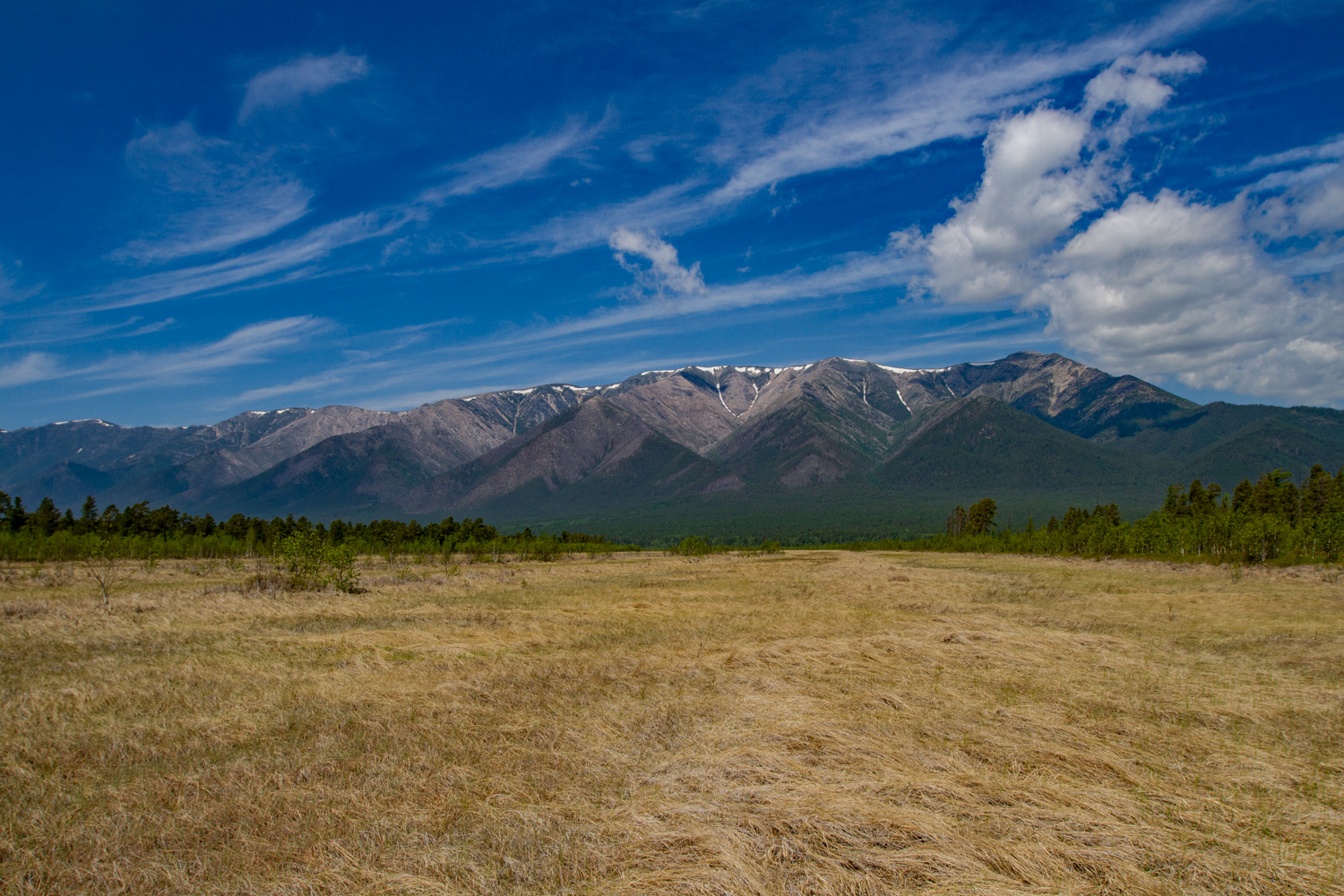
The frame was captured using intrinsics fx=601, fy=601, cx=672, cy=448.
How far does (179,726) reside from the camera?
10.8m

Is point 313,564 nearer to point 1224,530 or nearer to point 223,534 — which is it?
point 223,534

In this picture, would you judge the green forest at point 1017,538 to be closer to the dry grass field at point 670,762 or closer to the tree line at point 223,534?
the tree line at point 223,534

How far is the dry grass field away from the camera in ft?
20.3

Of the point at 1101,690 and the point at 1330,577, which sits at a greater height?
the point at 1101,690

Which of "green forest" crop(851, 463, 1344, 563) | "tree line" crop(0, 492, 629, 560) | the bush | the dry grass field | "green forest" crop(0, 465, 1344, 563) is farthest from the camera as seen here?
"tree line" crop(0, 492, 629, 560)

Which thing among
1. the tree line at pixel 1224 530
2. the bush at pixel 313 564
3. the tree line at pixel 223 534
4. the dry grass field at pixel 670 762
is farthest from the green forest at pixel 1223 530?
the bush at pixel 313 564

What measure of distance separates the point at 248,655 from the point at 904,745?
17.2 meters

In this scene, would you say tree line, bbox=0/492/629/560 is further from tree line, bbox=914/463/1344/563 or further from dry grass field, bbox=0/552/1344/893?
tree line, bbox=914/463/1344/563

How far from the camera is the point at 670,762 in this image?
9008 millimetres

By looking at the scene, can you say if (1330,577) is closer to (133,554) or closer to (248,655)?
(248,655)

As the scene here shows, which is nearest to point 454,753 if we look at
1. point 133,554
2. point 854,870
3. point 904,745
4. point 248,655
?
point 854,870

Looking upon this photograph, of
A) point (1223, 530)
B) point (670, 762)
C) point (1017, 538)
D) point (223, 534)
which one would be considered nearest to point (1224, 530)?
point (1223, 530)

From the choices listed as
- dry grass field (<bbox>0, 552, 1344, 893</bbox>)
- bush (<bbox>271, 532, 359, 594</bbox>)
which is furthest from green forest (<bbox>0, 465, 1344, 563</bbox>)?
dry grass field (<bbox>0, 552, 1344, 893</bbox>)

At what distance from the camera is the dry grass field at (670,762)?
6.18m
